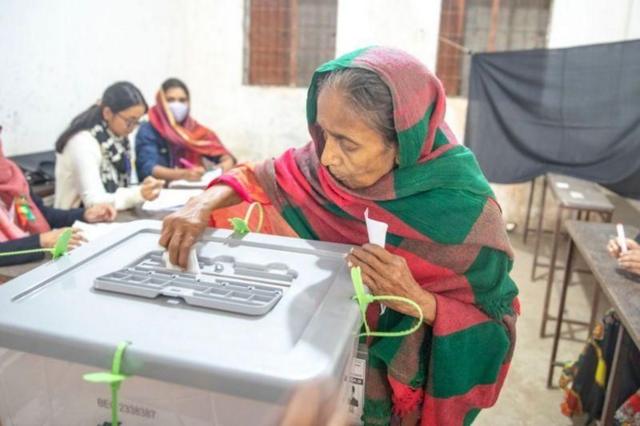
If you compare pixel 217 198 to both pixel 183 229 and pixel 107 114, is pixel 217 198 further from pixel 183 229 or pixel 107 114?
pixel 107 114

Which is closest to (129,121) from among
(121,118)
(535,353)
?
(121,118)

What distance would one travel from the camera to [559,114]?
3.80m

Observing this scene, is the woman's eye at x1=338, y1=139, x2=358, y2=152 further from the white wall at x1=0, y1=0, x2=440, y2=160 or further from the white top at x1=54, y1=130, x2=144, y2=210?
the white wall at x1=0, y1=0, x2=440, y2=160

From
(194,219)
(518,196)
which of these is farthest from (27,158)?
(518,196)

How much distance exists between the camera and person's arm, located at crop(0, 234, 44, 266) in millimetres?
1558

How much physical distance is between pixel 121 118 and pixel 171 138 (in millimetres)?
963

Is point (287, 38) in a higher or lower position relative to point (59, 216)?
higher

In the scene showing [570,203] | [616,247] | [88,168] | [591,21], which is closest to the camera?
[616,247]

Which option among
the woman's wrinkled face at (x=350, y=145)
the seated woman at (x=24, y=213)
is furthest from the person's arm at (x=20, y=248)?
the woman's wrinkled face at (x=350, y=145)

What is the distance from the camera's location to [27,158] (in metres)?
3.17

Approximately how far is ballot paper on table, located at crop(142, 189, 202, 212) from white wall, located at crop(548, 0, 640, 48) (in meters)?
3.58

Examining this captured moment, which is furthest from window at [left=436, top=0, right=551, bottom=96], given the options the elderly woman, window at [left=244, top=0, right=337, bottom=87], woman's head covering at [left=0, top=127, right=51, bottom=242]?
the elderly woman

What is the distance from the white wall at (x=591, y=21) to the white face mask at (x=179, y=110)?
3.10 meters

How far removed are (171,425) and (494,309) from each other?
627mm
